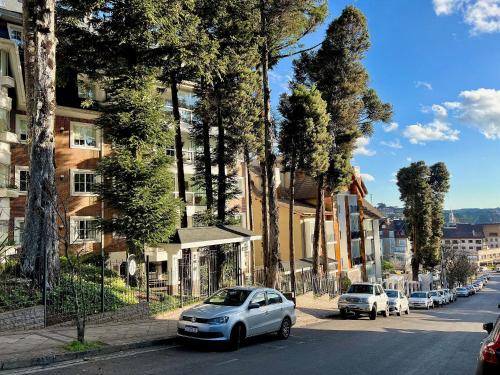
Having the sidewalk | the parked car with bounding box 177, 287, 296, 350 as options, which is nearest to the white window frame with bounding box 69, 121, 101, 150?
the sidewalk

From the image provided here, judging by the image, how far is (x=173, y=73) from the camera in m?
22.8

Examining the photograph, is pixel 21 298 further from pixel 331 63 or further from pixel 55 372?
pixel 331 63

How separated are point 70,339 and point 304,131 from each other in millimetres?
18377

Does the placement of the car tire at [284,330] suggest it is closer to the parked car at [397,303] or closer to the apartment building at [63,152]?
the apartment building at [63,152]

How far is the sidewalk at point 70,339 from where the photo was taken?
902 centimetres

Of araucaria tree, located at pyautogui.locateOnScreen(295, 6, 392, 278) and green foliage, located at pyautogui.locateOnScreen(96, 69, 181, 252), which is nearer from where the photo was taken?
green foliage, located at pyautogui.locateOnScreen(96, 69, 181, 252)

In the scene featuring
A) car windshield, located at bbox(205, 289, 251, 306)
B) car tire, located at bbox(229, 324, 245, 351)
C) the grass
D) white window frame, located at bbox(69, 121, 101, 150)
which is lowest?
car tire, located at bbox(229, 324, 245, 351)

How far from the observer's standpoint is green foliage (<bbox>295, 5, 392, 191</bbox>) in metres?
31.8

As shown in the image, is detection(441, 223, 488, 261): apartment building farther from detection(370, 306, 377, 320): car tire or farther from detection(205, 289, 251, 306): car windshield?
detection(205, 289, 251, 306): car windshield

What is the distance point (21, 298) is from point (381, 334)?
38.6 feet

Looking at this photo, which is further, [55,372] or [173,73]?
[173,73]

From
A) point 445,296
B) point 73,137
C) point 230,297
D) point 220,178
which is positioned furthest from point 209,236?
point 445,296

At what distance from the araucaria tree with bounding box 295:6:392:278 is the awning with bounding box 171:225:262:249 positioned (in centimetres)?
966

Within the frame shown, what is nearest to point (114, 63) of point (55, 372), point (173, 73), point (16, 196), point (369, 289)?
point (173, 73)
